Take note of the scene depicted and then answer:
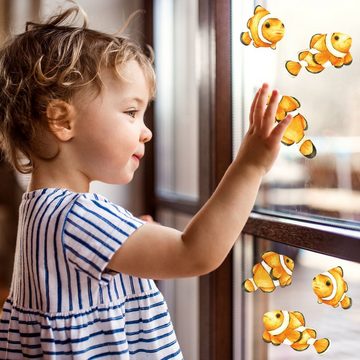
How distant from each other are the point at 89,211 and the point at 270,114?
11.7 inches

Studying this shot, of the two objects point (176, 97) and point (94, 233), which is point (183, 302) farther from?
point (94, 233)

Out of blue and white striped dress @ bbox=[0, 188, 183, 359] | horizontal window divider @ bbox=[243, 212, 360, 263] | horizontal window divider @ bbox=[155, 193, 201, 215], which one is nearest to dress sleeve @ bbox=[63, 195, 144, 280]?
blue and white striped dress @ bbox=[0, 188, 183, 359]

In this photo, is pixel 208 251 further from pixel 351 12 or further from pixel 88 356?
pixel 351 12

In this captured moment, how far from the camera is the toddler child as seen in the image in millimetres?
861

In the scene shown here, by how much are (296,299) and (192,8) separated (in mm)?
943

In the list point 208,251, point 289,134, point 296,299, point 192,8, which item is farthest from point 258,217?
point 192,8

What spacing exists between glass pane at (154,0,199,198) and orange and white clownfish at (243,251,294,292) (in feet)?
2.41

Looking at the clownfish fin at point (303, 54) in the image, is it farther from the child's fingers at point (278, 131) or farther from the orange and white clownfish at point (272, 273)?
the orange and white clownfish at point (272, 273)

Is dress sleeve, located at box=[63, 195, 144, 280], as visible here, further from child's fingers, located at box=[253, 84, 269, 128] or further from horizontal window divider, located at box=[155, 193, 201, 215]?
horizontal window divider, located at box=[155, 193, 201, 215]

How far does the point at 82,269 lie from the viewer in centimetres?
92

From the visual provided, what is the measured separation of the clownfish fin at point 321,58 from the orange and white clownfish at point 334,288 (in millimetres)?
320

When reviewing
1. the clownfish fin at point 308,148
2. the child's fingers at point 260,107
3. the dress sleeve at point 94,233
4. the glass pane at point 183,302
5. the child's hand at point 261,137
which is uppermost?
the child's fingers at point 260,107

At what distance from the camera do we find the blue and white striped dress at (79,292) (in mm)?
911

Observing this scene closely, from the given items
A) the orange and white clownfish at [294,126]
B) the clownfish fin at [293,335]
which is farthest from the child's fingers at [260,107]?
the clownfish fin at [293,335]
